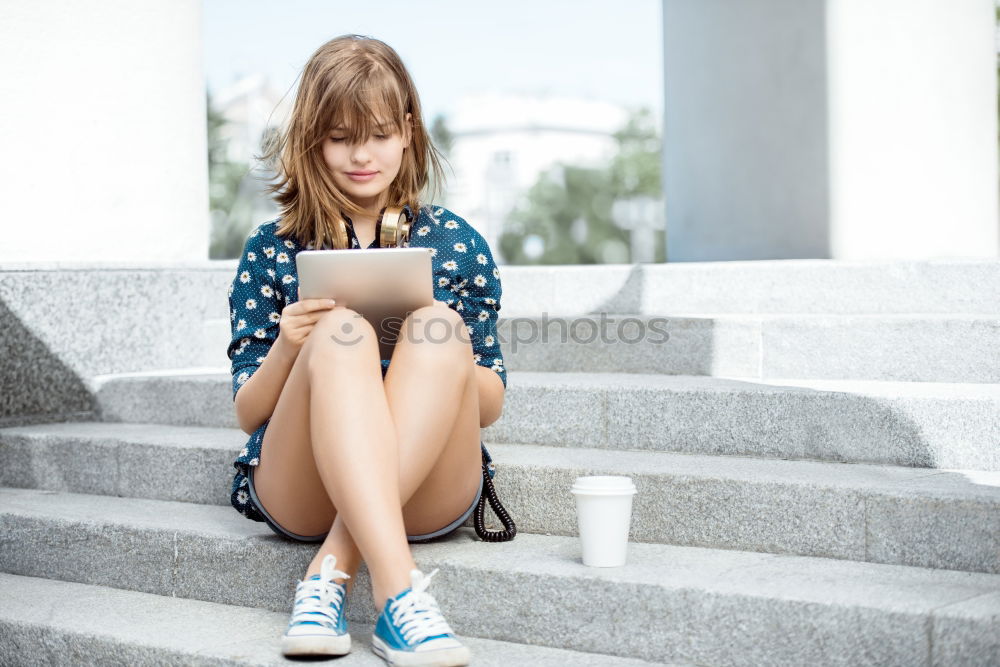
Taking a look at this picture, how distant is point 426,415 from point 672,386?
40.3 inches

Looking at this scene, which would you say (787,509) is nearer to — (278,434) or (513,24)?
(278,434)

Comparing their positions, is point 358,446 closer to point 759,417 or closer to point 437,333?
point 437,333

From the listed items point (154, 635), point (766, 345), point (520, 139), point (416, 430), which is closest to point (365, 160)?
point (416, 430)

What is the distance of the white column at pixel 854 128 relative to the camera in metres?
4.50

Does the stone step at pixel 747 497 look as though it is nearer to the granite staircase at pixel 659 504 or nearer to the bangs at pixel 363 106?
the granite staircase at pixel 659 504

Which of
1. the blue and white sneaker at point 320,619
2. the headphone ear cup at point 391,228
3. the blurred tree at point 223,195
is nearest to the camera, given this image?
the blue and white sneaker at point 320,619

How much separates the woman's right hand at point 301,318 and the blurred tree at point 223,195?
30.5 meters

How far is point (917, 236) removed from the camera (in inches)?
180

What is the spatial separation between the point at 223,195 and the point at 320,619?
124 feet

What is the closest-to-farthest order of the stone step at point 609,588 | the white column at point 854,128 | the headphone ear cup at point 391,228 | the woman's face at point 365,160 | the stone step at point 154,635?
1. the stone step at point 609,588
2. the stone step at point 154,635
3. the woman's face at point 365,160
4. the headphone ear cup at point 391,228
5. the white column at point 854,128

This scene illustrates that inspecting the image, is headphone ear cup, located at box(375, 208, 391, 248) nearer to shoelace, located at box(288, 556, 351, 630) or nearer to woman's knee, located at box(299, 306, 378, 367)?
woman's knee, located at box(299, 306, 378, 367)

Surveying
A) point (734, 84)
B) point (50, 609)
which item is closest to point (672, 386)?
point (50, 609)

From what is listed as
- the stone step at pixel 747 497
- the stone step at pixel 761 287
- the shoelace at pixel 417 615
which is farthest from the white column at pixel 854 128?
the shoelace at pixel 417 615

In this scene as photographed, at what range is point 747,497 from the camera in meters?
2.38
